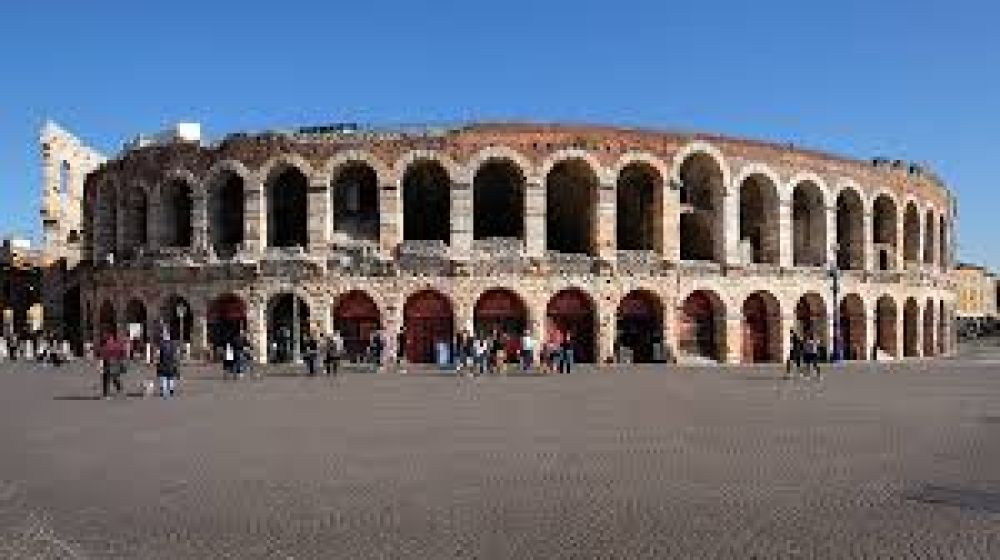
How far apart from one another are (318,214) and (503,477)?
2430 centimetres

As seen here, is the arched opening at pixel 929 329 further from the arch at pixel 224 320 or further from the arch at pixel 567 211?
the arch at pixel 224 320

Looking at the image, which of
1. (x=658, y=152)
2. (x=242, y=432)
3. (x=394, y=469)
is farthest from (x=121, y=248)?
(x=394, y=469)

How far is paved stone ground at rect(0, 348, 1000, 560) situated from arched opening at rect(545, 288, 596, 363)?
43.9ft

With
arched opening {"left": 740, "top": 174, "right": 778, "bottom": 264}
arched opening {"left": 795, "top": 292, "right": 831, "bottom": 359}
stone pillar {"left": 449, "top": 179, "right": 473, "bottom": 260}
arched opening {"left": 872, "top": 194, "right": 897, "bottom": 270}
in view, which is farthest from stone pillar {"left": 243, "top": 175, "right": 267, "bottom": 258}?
arched opening {"left": 872, "top": 194, "right": 897, "bottom": 270}

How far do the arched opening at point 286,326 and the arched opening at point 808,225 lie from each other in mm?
18690

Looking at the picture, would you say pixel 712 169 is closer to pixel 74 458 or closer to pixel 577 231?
pixel 577 231

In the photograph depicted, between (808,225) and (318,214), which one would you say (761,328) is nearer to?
(808,225)

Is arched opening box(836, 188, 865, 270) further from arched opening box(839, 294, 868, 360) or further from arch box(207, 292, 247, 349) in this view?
arch box(207, 292, 247, 349)

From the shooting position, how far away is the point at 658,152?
114ft

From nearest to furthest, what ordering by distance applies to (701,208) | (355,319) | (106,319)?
(355,319) → (701,208) → (106,319)

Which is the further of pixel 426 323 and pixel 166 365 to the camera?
pixel 426 323

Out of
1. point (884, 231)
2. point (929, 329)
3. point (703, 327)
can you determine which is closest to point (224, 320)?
point (703, 327)

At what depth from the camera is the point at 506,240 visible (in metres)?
33.4

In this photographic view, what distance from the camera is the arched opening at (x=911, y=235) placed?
43.5m
